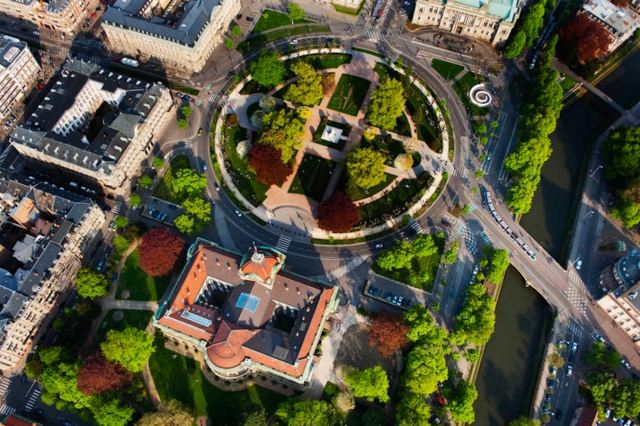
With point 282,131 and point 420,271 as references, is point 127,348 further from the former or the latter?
point 420,271

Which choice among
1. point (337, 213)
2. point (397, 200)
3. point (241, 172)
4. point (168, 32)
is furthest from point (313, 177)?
point (168, 32)

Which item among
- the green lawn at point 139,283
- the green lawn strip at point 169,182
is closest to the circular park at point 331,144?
the green lawn strip at point 169,182

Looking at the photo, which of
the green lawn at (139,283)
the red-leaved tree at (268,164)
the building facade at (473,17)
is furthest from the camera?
the building facade at (473,17)

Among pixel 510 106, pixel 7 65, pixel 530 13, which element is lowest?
pixel 7 65

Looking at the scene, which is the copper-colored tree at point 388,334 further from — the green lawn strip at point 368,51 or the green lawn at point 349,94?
the green lawn strip at point 368,51

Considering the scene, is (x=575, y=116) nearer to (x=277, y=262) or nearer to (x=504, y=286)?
(x=504, y=286)

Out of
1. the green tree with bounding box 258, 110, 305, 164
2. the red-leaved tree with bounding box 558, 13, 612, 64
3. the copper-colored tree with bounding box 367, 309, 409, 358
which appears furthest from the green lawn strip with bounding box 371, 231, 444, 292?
the red-leaved tree with bounding box 558, 13, 612, 64

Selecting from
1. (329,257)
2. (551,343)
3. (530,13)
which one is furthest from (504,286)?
(530,13)
